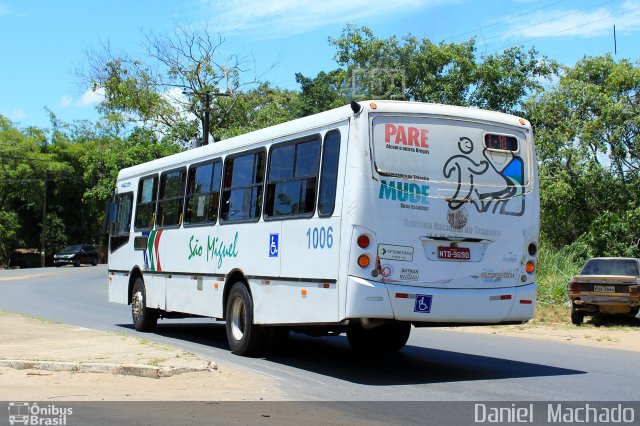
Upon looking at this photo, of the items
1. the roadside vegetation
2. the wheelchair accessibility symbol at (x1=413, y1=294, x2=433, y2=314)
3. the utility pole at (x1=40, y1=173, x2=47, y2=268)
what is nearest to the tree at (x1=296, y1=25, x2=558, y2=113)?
the roadside vegetation

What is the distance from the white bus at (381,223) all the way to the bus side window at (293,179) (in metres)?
0.02

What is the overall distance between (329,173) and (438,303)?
206 centimetres

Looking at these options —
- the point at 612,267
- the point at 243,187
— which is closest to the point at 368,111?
the point at 243,187

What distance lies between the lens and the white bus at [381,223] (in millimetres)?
Answer: 9680

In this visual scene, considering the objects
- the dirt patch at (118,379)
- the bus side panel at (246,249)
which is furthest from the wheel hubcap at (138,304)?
the bus side panel at (246,249)

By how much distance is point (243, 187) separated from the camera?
12.4 meters

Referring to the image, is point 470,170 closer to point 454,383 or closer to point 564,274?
point 454,383

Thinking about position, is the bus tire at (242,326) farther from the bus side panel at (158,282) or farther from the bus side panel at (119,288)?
the bus side panel at (119,288)

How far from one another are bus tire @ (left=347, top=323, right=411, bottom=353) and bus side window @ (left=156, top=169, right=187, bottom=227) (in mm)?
3890

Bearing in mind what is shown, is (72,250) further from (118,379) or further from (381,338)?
(118,379)

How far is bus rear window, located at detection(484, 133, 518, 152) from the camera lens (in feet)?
34.6

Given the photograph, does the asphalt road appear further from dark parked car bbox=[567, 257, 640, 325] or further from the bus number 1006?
dark parked car bbox=[567, 257, 640, 325]

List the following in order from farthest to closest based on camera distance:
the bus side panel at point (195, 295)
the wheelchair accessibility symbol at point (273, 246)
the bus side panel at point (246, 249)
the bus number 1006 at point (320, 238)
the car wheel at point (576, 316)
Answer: the car wheel at point (576, 316) < the bus side panel at point (195, 295) < the bus side panel at point (246, 249) < the wheelchair accessibility symbol at point (273, 246) < the bus number 1006 at point (320, 238)

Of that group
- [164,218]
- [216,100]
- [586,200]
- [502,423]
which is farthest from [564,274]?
[216,100]
